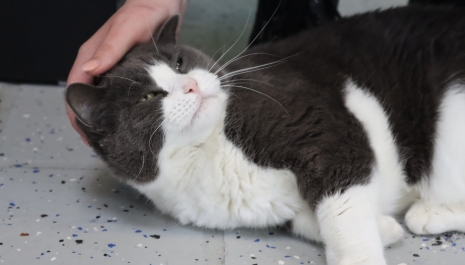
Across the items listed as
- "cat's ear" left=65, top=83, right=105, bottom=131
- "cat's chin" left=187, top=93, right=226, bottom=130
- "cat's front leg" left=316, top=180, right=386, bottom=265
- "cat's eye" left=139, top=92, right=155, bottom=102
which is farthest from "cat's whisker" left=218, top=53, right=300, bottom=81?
"cat's front leg" left=316, top=180, right=386, bottom=265

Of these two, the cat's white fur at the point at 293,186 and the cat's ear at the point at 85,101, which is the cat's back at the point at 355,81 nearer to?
the cat's white fur at the point at 293,186

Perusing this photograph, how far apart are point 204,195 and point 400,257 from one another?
0.63 meters

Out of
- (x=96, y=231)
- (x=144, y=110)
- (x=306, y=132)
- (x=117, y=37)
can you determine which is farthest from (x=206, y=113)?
(x=96, y=231)

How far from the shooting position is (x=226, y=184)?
1.62 m

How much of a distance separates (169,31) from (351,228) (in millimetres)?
911

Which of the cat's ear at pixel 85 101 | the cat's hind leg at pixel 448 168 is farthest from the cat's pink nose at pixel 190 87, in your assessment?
the cat's hind leg at pixel 448 168

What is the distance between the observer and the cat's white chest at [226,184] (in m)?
1.61

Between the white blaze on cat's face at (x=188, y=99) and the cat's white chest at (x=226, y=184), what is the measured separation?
9cm

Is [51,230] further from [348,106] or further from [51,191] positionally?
[348,106]

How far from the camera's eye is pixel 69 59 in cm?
281

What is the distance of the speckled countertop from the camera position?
1.57 metres

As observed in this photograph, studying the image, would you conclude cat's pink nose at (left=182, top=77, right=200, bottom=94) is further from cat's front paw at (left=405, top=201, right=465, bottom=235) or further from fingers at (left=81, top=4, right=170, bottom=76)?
cat's front paw at (left=405, top=201, right=465, bottom=235)

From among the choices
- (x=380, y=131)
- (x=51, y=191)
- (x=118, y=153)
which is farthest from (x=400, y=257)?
(x=51, y=191)

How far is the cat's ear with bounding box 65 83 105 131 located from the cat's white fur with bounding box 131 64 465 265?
18 centimetres
